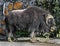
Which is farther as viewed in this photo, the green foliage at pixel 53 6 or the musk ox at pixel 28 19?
the green foliage at pixel 53 6

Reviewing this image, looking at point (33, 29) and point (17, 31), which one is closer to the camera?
point (33, 29)

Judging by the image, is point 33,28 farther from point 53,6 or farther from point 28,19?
point 53,6

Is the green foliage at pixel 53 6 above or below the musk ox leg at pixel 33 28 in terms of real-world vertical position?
above

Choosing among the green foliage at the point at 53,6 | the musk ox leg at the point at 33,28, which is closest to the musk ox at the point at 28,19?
the musk ox leg at the point at 33,28

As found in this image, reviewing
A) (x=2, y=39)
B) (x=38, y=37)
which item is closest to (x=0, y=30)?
(x=2, y=39)

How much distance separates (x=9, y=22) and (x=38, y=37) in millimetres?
1124

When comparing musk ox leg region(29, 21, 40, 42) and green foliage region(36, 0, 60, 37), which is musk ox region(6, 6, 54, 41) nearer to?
musk ox leg region(29, 21, 40, 42)

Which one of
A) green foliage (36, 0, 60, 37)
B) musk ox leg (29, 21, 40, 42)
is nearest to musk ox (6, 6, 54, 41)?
musk ox leg (29, 21, 40, 42)

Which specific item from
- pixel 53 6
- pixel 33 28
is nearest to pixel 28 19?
pixel 33 28

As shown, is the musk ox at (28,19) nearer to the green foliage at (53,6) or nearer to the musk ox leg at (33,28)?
the musk ox leg at (33,28)

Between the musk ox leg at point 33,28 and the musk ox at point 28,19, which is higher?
the musk ox at point 28,19

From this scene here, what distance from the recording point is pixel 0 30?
10.0 m

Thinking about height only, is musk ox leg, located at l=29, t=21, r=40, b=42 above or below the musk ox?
below

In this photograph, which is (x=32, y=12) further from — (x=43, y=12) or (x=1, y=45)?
(x=1, y=45)
